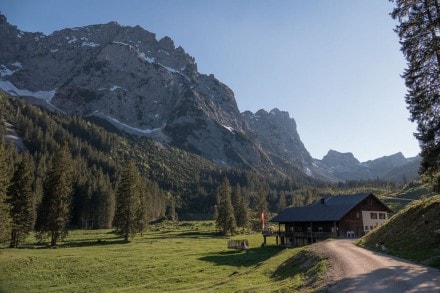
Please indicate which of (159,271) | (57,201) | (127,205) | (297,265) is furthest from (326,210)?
(57,201)

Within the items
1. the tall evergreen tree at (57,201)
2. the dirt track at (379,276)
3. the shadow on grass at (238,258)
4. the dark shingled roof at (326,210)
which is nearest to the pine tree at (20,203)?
the tall evergreen tree at (57,201)

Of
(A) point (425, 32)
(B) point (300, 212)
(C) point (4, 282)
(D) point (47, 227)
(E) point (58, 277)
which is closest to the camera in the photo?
(A) point (425, 32)

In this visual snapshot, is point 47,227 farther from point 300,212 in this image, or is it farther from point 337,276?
point 337,276

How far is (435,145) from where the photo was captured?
26562 mm

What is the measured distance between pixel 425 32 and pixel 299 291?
19882mm

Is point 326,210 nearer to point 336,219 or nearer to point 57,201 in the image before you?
point 336,219

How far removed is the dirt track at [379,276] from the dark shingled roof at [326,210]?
1493 inches

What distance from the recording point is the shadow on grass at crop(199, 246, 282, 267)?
48.4 m

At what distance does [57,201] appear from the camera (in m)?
67.6

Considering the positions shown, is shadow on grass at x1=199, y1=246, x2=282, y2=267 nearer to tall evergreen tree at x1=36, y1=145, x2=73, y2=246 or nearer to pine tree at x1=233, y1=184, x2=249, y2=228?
tall evergreen tree at x1=36, y1=145, x2=73, y2=246

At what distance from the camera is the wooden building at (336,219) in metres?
62.8

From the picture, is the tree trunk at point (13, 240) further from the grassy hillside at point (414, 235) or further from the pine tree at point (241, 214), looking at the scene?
the pine tree at point (241, 214)

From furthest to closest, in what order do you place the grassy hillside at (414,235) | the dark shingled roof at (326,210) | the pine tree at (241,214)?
the pine tree at (241,214) → the dark shingled roof at (326,210) → the grassy hillside at (414,235)

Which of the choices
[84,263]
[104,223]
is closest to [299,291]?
[84,263]
